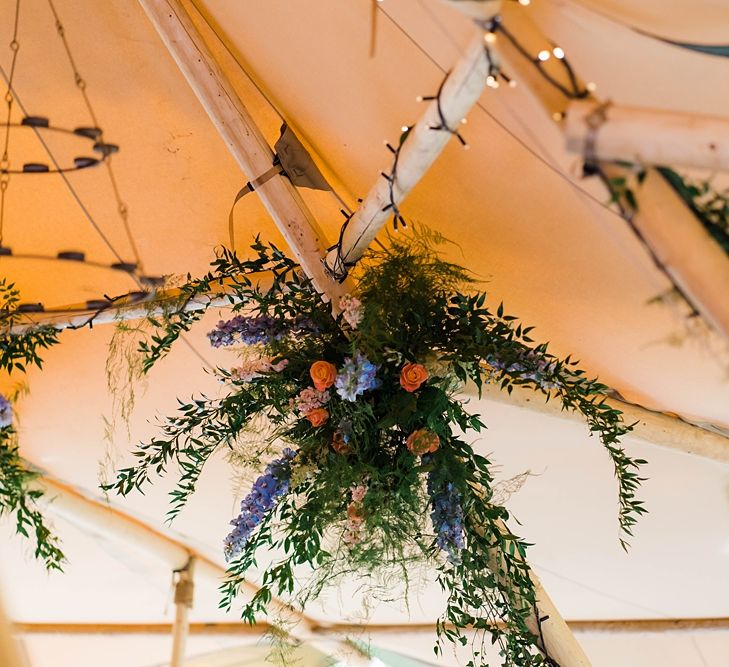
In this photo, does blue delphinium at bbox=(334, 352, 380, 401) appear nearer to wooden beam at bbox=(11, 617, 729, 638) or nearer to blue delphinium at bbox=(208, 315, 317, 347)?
blue delphinium at bbox=(208, 315, 317, 347)

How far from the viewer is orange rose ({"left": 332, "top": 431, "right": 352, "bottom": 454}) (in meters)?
2.32

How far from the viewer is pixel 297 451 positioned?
240 centimetres

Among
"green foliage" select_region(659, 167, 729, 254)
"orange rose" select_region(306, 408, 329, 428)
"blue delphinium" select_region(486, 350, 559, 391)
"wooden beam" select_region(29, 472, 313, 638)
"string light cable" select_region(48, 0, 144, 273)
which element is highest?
"string light cable" select_region(48, 0, 144, 273)

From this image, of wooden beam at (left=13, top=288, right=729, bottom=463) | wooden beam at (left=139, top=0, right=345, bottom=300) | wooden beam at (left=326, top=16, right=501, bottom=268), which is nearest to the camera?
wooden beam at (left=326, top=16, right=501, bottom=268)

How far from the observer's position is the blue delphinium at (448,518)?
7.46 ft

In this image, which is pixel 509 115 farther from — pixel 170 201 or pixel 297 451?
pixel 170 201

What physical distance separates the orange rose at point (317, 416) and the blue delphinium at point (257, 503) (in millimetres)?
165

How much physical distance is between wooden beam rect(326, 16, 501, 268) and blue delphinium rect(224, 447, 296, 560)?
61 cm

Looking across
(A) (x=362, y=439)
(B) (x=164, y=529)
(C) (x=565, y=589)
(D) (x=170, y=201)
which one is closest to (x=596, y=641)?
(C) (x=565, y=589)

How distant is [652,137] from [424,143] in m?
0.66

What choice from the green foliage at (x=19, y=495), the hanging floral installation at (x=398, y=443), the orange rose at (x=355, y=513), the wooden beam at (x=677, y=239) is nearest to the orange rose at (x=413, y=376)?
the hanging floral installation at (x=398, y=443)

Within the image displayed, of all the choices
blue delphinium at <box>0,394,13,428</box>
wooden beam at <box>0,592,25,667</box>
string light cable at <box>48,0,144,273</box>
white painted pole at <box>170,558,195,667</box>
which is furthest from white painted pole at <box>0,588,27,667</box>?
white painted pole at <box>170,558,195,667</box>

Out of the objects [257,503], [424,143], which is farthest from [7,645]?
[424,143]

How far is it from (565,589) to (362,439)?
2239 millimetres
